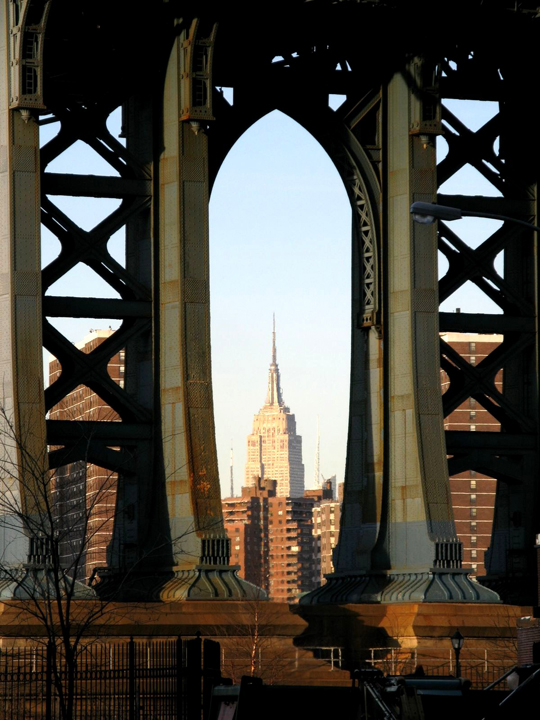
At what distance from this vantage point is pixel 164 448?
153 feet

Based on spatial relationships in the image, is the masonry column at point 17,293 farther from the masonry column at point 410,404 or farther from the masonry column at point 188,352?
the masonry column at point 410,404

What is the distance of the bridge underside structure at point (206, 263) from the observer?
45688 millimetres

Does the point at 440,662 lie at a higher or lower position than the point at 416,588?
lower

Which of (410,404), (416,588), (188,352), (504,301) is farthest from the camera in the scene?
(504,301)

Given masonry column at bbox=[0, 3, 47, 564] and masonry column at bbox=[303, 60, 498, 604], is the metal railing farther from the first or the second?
masonry column at bbox=[0, 3, 47, 564]

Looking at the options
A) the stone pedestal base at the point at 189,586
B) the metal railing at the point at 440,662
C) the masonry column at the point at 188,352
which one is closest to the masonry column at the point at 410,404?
the metal railing at the point at 440,662

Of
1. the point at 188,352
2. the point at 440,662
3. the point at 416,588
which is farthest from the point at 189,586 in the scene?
the point at 440,662

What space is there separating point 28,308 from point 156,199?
518 cm

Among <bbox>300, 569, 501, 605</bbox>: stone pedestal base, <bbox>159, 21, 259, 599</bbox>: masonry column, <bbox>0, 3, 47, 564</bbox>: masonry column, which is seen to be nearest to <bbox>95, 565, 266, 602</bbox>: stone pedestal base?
<bbox>159, 21, 259, 599</bbox>: masonry column

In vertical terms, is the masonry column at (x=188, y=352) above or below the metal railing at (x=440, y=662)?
above

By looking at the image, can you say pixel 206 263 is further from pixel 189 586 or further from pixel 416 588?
pixel 416 588

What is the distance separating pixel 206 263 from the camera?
46.9 m

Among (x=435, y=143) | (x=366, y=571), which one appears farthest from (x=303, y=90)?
(x=366, y=571)

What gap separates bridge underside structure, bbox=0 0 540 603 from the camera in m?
45.7
